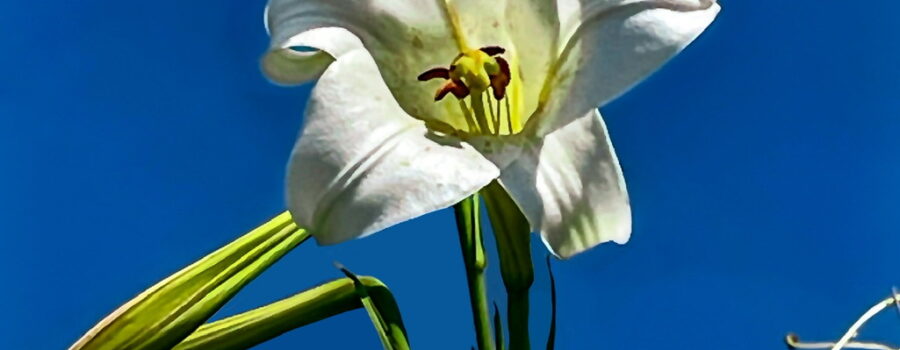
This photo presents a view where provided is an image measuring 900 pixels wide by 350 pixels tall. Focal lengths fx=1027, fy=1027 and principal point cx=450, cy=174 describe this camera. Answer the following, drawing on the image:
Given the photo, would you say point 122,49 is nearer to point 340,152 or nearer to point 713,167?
point 713,167

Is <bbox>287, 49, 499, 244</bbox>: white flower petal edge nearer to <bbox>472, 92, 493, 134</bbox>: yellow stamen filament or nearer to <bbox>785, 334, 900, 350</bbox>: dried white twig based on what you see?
<bbox>472, 92, 493, 134</bbox>: yellow stamen filament

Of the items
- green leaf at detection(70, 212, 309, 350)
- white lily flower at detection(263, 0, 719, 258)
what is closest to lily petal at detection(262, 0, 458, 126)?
white lily flower at detection(263, 0, 719, 258)

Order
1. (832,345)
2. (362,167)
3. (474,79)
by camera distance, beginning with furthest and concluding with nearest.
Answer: (832,345)
(474,79)
(362,167)

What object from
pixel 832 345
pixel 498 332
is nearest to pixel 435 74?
pixel 498 332

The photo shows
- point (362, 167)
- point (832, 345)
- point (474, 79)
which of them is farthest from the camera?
point (832, 345)

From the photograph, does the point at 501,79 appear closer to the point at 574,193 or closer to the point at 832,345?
the point at 574,193

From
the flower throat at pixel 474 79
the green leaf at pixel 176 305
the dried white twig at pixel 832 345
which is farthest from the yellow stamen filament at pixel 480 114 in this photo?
the dried white twig at pixel 832 345

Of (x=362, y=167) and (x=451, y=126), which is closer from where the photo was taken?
(x=362, y=167)
